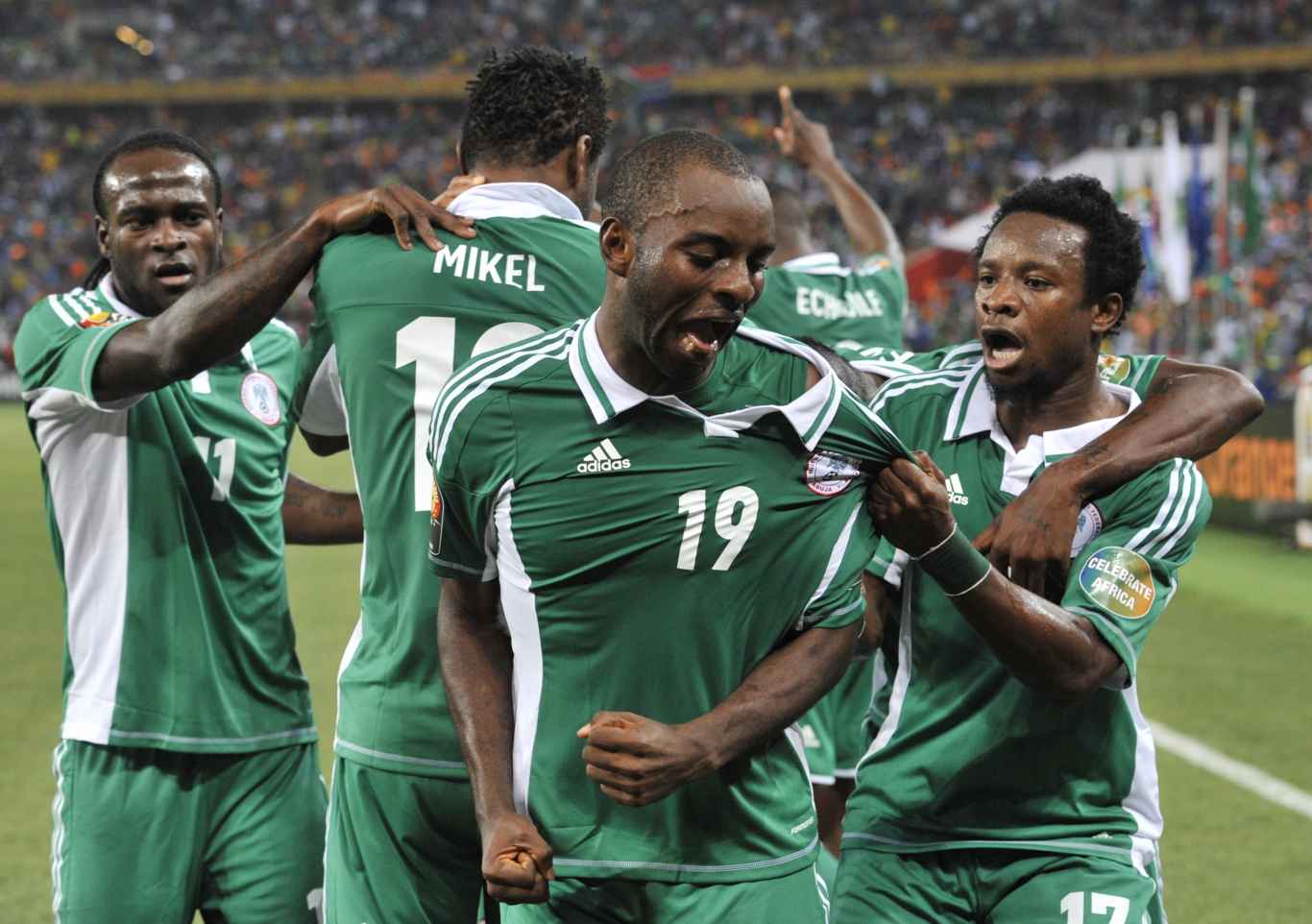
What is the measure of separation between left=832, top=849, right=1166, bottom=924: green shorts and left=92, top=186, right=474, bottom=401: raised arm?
1572 millimetres

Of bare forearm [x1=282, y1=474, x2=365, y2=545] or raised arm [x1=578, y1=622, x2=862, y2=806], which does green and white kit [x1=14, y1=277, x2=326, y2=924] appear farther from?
raised arm [x1=578, y1=622, x2=862, y2=806]

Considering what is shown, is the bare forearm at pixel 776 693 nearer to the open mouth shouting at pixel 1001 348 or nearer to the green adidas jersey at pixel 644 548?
the green adidas jersey at pixel 644 548

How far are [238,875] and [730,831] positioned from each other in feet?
5.20

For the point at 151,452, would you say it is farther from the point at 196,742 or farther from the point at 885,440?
the point at 885,440

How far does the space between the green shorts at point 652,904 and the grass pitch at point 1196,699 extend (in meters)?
3.92

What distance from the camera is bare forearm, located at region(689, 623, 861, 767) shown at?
8.50 feet

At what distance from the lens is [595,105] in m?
3.50

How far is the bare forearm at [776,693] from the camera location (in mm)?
2592

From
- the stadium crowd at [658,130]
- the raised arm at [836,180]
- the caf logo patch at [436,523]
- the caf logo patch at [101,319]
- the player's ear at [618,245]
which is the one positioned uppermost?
the stadium crowd at [658,130]

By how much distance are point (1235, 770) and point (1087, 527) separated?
5.35m

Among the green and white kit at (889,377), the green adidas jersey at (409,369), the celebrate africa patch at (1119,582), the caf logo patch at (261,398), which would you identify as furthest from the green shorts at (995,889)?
the caf logo patch at (261,398)

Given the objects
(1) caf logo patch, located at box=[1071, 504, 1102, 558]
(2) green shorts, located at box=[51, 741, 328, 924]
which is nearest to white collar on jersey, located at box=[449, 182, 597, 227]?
(1) caf logo patch, located at box=[1071, 504, 1102, 558]

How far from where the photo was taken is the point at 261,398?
4004 mm

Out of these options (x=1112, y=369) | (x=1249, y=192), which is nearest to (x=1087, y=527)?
(x=1112, y=369)
